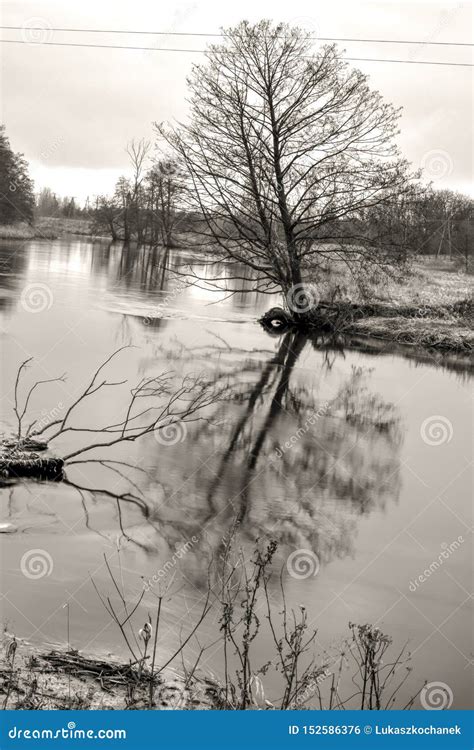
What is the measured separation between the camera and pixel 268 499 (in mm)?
9883

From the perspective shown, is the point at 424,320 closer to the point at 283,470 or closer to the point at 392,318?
the point at 392,318

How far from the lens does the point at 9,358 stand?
15.8 m

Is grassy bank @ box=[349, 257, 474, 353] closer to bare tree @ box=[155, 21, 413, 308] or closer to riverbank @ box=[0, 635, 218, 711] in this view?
bare tree @ box=[155, 21, 413, 308]

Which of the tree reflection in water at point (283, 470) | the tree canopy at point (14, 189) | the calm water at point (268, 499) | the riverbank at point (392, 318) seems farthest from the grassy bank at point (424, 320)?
the tree canopy at point (14, 189)

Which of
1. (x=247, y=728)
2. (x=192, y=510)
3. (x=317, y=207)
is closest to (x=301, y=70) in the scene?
(x=317, y=207)

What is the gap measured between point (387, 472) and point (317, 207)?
17.0m

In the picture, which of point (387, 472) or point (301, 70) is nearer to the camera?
point (387, 472)

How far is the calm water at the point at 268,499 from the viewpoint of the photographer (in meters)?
6.77

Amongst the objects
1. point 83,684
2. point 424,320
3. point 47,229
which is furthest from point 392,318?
point 47,229

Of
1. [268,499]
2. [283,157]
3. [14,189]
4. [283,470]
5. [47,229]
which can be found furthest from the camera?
[47,229]

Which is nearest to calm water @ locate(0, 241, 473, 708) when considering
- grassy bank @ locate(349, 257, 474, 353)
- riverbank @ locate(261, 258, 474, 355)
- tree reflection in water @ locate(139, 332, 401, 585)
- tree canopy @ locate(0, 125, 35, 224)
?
tree reflection in water @ locate(139, 332, 401, 585)

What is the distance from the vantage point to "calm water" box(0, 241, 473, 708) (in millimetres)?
6770

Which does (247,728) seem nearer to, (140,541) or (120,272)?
(140,541)

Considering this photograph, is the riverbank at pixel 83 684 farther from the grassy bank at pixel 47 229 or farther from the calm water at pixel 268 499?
the grassy bank at pixel 47 229
